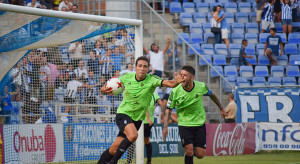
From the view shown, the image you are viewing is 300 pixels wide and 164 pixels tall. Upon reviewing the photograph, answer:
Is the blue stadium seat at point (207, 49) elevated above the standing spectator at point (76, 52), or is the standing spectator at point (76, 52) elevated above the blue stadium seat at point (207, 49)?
the blue stadium seat at point (207, 49)

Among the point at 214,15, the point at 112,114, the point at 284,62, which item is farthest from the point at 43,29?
the point at 284,62

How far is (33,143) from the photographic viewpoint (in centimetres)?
1184

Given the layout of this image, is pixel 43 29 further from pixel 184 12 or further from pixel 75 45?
pixel 184 12

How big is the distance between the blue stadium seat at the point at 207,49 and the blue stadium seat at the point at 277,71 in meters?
2.48

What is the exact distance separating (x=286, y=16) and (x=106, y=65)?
1292 cm

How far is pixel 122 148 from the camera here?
28.0 feet

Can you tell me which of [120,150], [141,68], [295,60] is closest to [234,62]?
[295,60]

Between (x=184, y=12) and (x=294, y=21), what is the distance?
5095 millimetres

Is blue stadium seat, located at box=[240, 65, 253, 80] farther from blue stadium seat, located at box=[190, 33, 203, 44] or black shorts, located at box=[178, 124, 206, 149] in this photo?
black shorts, located at box=[178, 124, 206, 149]

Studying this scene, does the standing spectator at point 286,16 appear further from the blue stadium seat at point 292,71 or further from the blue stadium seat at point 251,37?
→ the blue stadium seat at point 292,71

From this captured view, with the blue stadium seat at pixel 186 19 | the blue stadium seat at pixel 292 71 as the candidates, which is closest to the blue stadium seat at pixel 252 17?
the blue stadium seat at pixel 186 19

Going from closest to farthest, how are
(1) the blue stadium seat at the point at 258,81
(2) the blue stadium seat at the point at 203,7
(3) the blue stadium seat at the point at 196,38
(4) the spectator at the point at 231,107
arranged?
(4) the spectator at the point at 231,107
(1) the blue stadium seat at the point at 258,81
(3) the blue stadium seat at the point at 196,38
(2) the blue stadium seat at the point at 203,7

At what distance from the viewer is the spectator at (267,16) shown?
2188cm

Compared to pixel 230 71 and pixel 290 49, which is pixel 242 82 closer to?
pixel 230 71
